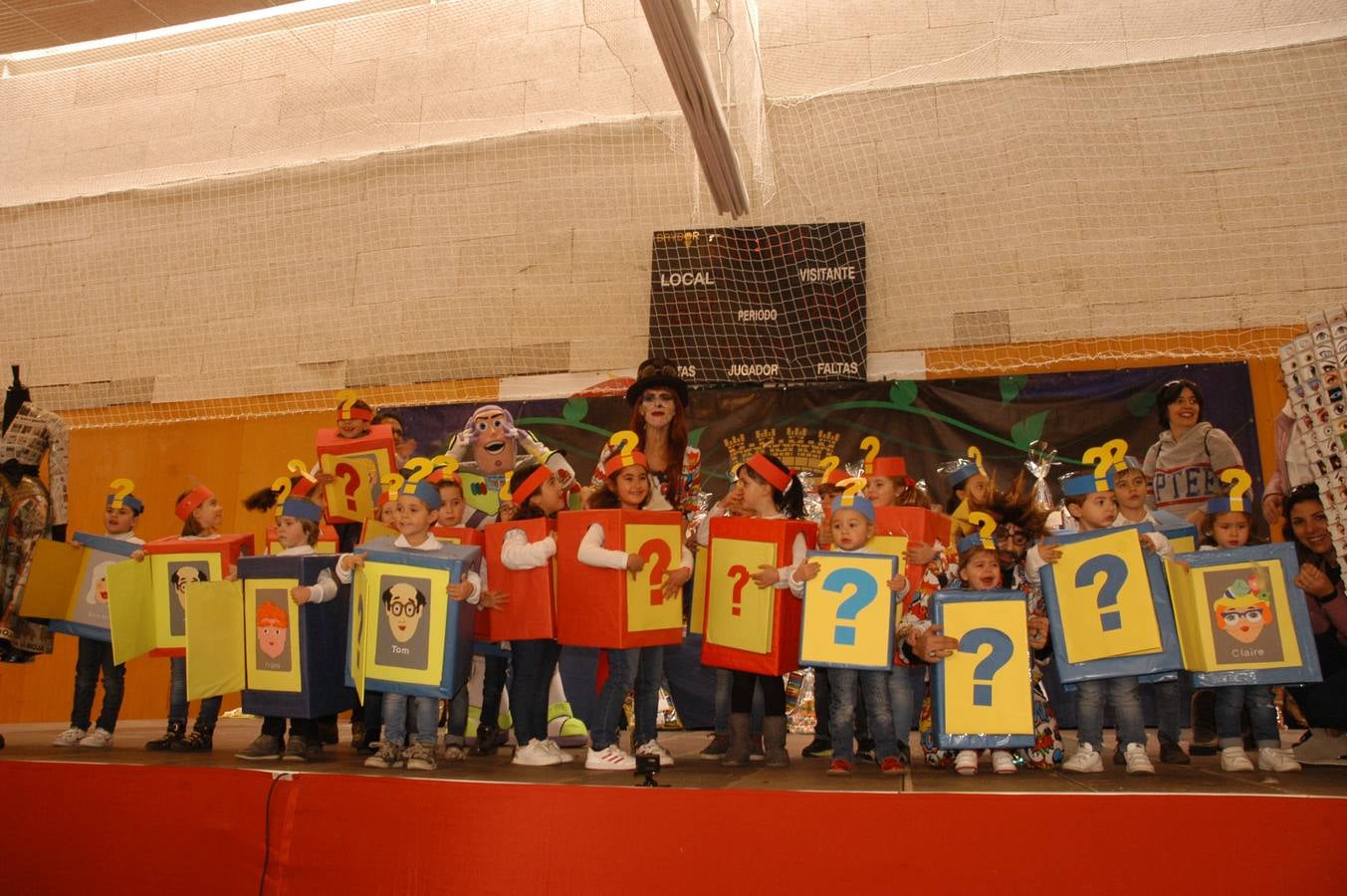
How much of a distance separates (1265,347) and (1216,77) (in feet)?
6.24

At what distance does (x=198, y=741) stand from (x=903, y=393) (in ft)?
15.0

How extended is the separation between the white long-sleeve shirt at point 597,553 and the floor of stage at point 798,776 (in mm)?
792

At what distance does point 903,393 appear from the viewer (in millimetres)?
7000

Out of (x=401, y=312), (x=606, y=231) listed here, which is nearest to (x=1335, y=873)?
(x=606, y=231)

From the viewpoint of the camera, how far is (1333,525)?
4.10m

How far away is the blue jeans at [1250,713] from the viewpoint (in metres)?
4.04

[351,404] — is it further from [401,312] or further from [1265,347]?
[1265,347]

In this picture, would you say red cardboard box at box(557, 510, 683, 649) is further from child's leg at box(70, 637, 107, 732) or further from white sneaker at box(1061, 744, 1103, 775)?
child's leg at box(70, 637, 107, 732)

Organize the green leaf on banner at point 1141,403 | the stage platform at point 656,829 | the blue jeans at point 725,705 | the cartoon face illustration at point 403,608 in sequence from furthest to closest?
the green leaf on banner at point 1141,403, the blue jeans at point 725,705, the cartoon face illustration at point 403,608, the stage platform at point 656,829

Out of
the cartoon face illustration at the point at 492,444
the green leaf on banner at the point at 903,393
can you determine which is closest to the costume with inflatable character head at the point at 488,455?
the cartoon face illustration at the point at 492,444

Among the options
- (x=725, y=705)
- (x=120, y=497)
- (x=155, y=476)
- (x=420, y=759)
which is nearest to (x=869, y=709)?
(x=725, y=705)

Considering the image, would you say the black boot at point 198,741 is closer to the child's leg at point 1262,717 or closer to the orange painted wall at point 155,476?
the orange painted wall at point 155,476

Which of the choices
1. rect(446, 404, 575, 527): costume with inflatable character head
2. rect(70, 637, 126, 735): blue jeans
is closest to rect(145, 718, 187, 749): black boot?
rect(70, 637, 126, 735): blue jeans

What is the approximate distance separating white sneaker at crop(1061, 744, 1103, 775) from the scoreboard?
3507 millimetres
